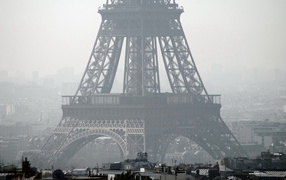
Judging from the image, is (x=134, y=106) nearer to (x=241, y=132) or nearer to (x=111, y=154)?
(x=111, y=154)

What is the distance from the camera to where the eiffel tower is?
290 feet

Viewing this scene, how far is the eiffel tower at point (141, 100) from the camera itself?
88250 mm

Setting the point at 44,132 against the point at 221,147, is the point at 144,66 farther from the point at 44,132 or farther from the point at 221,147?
the point at 44,132

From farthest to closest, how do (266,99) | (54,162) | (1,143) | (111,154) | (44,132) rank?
(266,99) → (44,132) → (1,143) → (111,154) → (54,162)

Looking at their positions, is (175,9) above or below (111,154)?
above

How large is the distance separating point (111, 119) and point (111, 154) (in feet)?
34.1

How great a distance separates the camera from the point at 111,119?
89438mm

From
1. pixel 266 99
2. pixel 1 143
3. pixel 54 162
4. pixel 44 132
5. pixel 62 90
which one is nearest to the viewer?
pixel 54 162

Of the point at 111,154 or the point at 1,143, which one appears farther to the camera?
the point at 1,143

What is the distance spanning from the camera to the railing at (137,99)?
8931 centimetres

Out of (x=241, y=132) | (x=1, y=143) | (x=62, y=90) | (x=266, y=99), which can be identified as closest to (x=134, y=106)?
(x=1, y=143)

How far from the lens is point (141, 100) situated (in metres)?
89.2

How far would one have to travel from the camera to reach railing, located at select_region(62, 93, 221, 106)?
293 feet

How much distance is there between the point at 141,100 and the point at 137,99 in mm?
281
